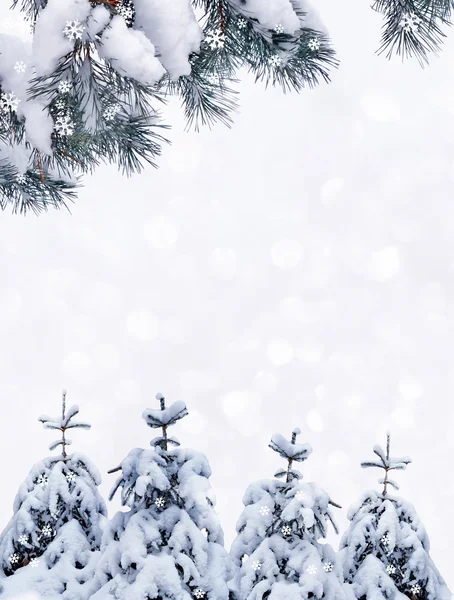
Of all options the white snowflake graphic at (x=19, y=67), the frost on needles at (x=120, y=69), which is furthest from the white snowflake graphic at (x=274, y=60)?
the white snowflake graphic at (x=19, y=67)

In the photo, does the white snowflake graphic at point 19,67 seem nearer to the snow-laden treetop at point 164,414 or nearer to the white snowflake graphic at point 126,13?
the white snowflake graphic at point 126,13

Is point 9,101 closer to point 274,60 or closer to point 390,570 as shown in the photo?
point 274,60

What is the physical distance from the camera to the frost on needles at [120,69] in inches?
119

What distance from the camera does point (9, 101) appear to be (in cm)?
366

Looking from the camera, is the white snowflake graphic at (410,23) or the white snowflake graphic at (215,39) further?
the white snowflake graphic at (410,23)

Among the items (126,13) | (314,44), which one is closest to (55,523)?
(126,13)

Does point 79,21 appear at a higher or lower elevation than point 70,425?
higher

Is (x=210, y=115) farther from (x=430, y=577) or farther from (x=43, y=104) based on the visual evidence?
(x=430, y=577)

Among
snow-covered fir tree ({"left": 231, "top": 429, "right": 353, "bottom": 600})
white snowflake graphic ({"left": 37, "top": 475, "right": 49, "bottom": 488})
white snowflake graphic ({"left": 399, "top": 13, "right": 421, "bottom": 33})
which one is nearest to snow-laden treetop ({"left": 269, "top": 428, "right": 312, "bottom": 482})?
snow-covered fir tree ({"left": 231, "top": 429, "right": 353, "bottom": 600})

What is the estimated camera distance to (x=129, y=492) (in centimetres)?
384

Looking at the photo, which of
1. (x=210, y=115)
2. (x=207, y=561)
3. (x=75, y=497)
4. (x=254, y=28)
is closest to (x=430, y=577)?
(x=207, y=561)

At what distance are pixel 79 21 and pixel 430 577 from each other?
4045 mm

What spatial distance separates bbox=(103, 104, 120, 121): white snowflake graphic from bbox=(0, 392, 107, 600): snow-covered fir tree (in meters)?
1.90

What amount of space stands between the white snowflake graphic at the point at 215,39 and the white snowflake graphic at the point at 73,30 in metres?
1.01
